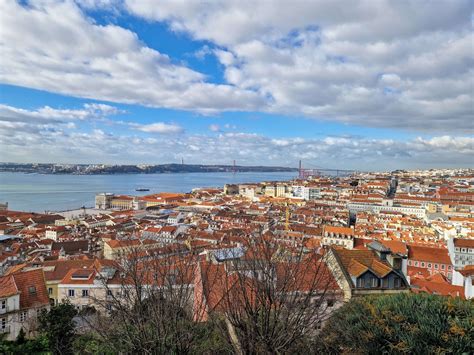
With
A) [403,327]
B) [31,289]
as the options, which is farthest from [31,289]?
[403,327]

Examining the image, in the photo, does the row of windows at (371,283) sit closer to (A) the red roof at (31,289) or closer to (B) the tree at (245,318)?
(B) the tree at (245,318)

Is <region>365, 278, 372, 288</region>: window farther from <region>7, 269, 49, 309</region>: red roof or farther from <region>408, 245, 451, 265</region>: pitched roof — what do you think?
<region>408, 245, 451, 265</region>: pitched roof

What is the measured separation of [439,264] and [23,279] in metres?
23.3

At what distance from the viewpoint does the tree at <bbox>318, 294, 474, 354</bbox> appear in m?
5.19

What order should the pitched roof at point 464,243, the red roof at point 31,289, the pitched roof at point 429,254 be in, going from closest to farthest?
the red roof at point 31,289, the pitched roof at point 429,254, the pitched roof at point 464,243

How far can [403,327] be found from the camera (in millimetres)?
5535

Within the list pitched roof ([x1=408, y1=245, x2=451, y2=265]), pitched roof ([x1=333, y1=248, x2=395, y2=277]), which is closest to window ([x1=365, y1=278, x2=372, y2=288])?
pitched roof ([x1=333, y1=248, x2=395, y2=277])

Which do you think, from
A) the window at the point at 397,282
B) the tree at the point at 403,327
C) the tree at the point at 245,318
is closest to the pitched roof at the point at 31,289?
the tree at the point at 245,318

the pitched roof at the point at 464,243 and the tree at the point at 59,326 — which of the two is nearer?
the tree at the point at 59,326

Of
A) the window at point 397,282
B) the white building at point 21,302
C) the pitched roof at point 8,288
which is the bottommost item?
the white building at point 21,302

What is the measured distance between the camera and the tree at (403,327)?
5188mm

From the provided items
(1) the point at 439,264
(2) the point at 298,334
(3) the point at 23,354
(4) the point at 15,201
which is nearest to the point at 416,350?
(2) the point at 298,334

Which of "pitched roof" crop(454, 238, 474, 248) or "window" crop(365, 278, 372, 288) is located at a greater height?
"window" crop(365, 278, 372, 288)

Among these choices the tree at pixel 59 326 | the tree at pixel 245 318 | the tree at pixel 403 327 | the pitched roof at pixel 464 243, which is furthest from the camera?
the pitched roof at pixel 464 243
